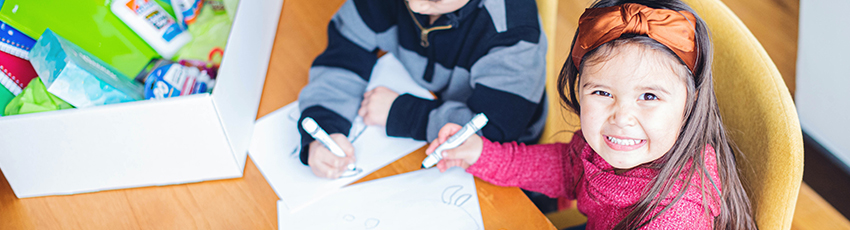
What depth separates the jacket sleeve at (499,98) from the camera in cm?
80

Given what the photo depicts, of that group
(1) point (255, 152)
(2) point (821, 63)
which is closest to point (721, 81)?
(1) point (255, 152)

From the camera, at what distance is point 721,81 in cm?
65

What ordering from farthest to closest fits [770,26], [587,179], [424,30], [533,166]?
[770,26] → [424,30] → [533,166] → [587,179]

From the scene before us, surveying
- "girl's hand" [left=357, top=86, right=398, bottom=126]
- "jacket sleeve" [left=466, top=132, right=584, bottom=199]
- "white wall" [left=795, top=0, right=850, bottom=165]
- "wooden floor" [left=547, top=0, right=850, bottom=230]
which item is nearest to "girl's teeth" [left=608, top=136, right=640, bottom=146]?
"jacket sleeve" [left=466, top=132, right=584, bottom=199]

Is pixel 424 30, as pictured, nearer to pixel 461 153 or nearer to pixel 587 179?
pixel 461 153

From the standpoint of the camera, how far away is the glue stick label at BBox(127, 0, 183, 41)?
86 centimetres

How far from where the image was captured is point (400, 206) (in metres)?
0.70

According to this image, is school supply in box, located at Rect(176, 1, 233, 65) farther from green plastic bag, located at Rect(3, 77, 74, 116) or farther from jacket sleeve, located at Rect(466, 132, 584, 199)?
jacket sleeve, located at Rect(466, 132, 584, 199)

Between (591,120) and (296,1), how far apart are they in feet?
2.34

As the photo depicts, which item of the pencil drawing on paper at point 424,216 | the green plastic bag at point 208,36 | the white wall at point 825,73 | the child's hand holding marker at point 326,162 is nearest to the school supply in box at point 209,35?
the green plastic bag at point 208,36

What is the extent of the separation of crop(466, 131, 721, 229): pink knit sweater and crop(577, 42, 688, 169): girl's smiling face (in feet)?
0.18

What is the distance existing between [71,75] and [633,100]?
0.74m

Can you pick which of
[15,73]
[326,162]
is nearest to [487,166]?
[326,162]

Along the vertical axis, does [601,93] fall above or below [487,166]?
above
